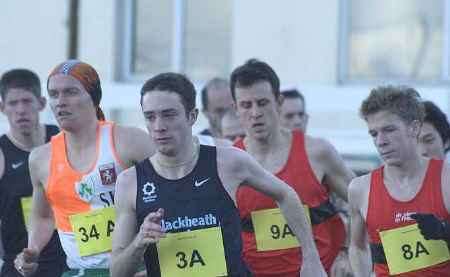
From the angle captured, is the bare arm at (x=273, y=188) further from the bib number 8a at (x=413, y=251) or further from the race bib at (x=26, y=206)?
the race bib at (x=26, y=206)

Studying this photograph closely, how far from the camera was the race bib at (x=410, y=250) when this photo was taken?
6.12 m

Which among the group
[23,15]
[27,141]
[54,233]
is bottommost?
[54,233]

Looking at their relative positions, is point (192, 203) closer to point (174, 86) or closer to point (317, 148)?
point (174, 86)

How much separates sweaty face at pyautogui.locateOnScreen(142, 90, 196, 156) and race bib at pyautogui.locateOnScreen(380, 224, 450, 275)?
1126 millimetres

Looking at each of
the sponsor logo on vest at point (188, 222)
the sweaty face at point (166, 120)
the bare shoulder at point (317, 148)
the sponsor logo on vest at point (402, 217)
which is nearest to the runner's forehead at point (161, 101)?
the sweaty face at point (166, 120)

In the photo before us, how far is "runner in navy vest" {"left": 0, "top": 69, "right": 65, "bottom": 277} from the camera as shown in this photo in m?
7.91

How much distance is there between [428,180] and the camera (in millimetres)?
6141

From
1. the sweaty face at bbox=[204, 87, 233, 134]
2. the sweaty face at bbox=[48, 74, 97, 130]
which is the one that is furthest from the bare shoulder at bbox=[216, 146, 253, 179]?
the sweaty face at bbox=[204, 87, 233, 134]

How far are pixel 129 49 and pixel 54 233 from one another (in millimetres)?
5526

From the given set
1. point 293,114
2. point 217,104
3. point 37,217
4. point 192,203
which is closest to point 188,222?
point 192,203

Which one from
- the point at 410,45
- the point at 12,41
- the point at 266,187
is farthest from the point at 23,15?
the point at 266,187

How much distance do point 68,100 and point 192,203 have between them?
1.02 m

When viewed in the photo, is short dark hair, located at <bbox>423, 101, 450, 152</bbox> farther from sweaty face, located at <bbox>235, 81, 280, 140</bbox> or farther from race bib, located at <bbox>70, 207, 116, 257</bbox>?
race bib, located at <bbox>70, 207, 116, 257</bbox>

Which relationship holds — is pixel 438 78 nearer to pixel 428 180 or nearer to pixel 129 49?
pixel 129 49
